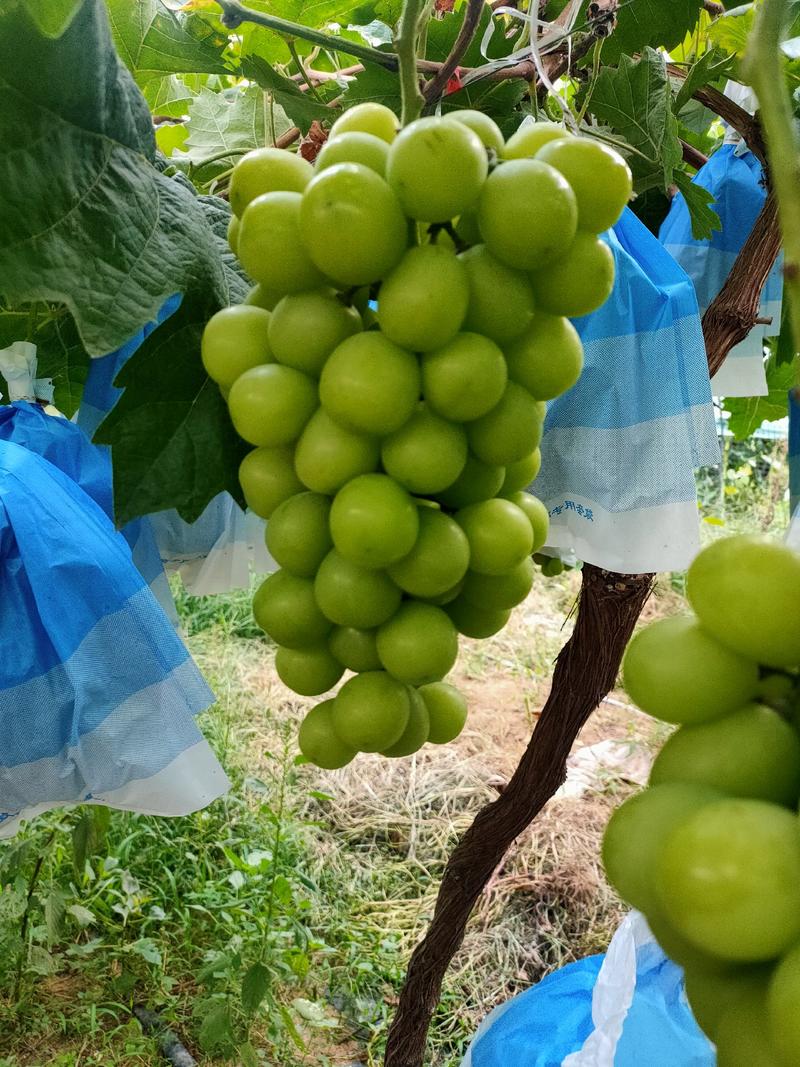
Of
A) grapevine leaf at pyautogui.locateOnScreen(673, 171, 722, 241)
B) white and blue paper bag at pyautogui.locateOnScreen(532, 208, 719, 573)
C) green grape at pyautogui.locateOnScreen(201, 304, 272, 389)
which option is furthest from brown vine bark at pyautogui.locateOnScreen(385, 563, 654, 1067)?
green grape at pyautogui.locateOnScreen(201, 304, 272, 389)

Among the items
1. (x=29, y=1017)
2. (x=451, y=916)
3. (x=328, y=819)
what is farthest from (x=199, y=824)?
(x=451, y=916)

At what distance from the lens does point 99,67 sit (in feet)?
1.34

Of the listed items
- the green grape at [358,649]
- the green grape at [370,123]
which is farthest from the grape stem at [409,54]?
the green grape at [358,649]

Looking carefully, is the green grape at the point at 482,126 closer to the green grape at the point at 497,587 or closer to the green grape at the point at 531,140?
the green grape at the point at 531,140

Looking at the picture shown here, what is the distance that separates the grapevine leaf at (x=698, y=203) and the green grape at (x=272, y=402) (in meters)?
0.55

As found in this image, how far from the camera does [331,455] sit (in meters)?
0.35

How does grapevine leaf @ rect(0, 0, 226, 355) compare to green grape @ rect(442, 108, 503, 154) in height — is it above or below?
below

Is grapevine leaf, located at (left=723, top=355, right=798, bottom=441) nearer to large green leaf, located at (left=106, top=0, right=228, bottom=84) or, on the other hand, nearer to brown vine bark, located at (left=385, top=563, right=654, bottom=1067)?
brown vine bark, located at (left=385, top=563, right=654, bottom=1067)

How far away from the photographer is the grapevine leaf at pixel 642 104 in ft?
2.25

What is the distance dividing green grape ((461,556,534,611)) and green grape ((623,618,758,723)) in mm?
122

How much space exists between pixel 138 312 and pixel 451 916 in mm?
1028

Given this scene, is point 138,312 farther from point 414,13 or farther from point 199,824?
point 199,824

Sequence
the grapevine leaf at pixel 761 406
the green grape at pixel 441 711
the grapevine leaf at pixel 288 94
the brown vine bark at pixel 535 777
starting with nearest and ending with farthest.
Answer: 1. the green grape at pixel 441 711
2. the grapevine leaf at pixel 288 94
3. the brown vine bark at pixel 535 777
4. the grapevine leaf at pixel 761 406

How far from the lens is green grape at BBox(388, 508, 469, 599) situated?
0.36 m
